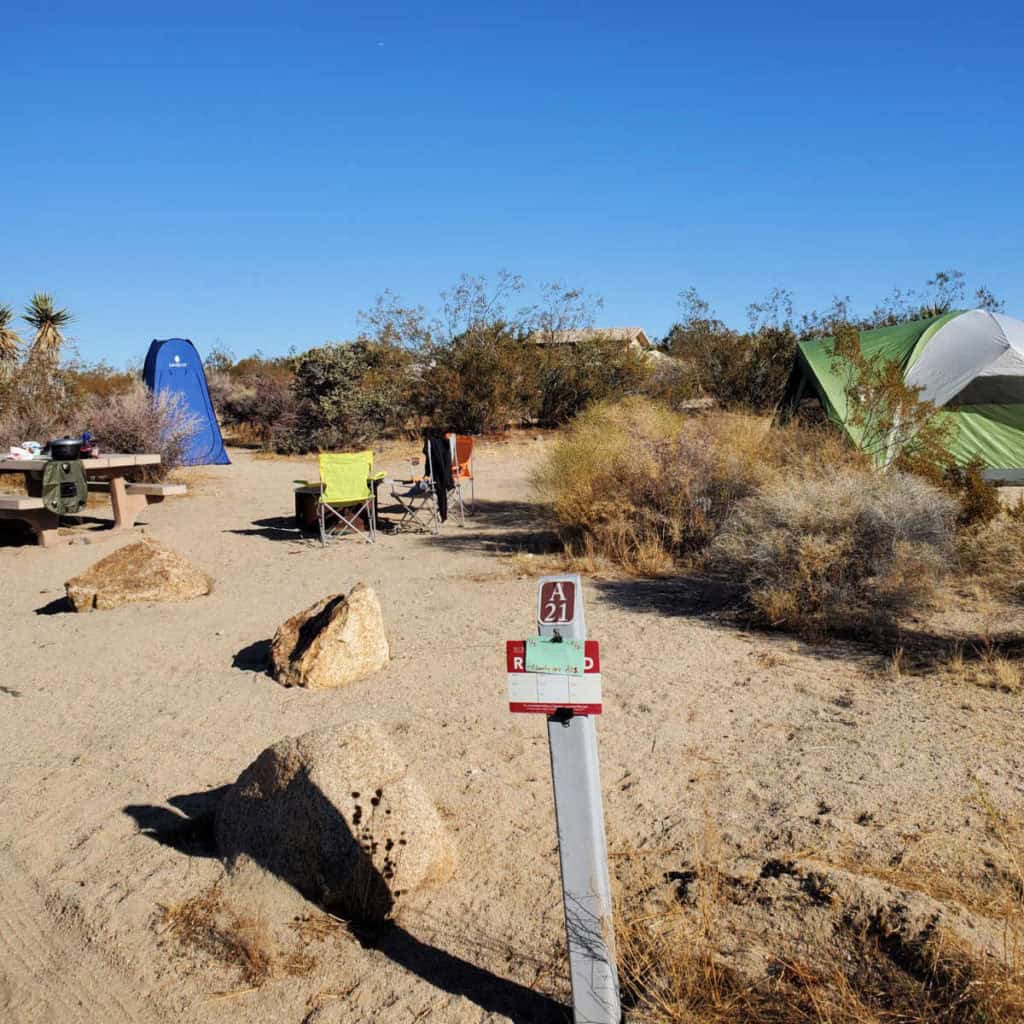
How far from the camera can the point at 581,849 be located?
7.63 ft

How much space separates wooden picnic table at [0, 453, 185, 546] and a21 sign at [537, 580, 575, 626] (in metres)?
8.67

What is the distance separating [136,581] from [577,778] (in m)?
5.84

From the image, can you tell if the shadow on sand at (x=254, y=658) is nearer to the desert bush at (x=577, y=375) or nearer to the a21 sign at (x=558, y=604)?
the a21 sign at (x=558, y=604)

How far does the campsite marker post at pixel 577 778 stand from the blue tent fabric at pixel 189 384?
15.5 m

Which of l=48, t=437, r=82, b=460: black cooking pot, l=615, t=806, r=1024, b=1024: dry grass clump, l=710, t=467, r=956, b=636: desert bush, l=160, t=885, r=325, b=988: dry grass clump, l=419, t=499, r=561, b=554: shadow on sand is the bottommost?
l=160, t=885, r=325, b=988: dry grass clump

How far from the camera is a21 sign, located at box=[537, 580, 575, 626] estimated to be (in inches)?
88.7

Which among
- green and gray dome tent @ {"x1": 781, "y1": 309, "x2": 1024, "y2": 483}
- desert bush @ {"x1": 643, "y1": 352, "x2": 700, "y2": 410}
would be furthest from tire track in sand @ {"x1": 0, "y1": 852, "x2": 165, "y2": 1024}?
desert bush @ {"x1": 643, "y1": 352, "x2": 700, "y2": 410}

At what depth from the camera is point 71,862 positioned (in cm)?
338

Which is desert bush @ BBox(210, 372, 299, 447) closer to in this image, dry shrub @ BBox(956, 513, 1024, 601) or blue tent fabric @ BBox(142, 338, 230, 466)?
blue tent fabric @ BBox(142, 338, 230, 466)

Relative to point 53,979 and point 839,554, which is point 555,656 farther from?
point 839,554

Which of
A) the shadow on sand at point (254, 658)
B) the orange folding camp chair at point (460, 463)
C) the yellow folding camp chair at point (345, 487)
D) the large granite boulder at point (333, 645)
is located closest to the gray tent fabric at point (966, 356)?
the orange folding camp chair at point (460, 463)

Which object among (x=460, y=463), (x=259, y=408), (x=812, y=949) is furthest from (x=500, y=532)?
(x=259, y=408)

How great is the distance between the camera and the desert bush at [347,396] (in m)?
20.7

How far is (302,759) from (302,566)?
5.59 m
